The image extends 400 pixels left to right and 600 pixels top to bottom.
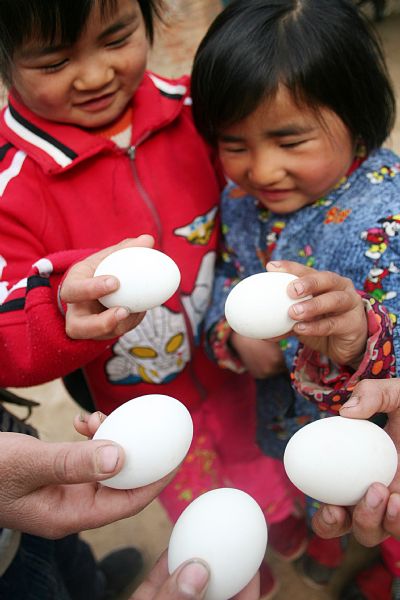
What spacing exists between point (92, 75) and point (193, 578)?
816 mm

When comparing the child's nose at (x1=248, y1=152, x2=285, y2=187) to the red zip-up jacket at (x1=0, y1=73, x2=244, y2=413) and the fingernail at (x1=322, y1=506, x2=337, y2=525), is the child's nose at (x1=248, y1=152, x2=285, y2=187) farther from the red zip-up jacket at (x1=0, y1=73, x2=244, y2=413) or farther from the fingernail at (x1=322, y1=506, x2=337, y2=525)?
the fingernail at (x1=322, y1=506, x2=337, y2=525)

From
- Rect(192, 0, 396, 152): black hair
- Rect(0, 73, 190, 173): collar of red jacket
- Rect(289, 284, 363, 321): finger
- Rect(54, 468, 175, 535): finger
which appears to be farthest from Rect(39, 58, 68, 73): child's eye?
Rect(54, 468, 175, 535): finger

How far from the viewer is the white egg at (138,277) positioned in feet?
2.71

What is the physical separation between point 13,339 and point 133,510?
14.1 inches

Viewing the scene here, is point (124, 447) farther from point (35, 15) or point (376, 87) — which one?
point (376, 87)

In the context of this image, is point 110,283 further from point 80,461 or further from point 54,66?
point 54,66

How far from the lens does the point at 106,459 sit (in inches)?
25.4

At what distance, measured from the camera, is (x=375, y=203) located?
0.97 meters

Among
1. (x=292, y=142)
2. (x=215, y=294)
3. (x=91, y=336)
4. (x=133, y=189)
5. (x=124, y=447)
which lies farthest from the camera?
(x=215, y=294)

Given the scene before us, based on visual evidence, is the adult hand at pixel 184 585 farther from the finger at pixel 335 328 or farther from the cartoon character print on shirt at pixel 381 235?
the cartoon character print on shirt at pixel 381 235

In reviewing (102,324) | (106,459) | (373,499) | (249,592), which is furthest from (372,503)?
(102,324)

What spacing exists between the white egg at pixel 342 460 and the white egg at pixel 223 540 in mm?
96

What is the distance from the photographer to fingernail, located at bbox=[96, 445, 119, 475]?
0.64m

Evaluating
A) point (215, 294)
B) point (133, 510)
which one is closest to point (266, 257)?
point (215, 294)
